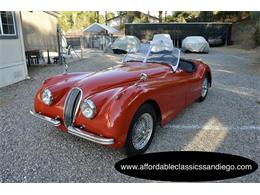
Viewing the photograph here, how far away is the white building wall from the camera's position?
6840mm

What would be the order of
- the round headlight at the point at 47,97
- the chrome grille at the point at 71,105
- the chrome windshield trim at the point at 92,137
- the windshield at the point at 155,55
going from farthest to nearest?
the windshield at the point at 155,55 < the round headlight at the point at 47,97 < the chrome grille at the point at 71,105 < the chrome windshield trim at the point at 92,137

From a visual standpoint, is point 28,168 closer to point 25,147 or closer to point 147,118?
point 25,147

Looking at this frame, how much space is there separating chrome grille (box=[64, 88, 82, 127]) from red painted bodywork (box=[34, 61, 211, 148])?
0.08 meters

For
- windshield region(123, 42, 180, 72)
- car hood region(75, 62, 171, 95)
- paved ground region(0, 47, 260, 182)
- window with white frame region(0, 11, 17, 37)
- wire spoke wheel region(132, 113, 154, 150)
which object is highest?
window with white frame region(0, 11, 17, 37)

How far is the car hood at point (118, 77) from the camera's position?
2969 mm

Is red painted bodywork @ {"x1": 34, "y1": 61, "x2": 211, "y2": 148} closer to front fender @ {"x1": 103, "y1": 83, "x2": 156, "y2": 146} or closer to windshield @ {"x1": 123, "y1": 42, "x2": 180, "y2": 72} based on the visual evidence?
front fender @ {"x1": 103, "y1": 83, "x2": 156, "y2": 146}

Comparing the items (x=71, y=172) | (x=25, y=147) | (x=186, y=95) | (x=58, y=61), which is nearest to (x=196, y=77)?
(x=186, y=95)

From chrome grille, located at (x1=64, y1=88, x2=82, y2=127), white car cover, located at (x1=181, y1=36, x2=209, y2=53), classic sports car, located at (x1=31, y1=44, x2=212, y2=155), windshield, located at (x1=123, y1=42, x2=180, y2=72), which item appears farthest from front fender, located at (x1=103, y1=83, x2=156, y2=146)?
white car cover, located at (x1=181, y1=36, x2=209, y2=53)

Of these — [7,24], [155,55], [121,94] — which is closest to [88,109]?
[121,94]

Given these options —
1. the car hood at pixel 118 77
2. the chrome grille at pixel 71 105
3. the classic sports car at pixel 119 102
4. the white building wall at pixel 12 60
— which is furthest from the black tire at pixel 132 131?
the white building wall at pixel 12 60

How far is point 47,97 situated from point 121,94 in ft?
3.94

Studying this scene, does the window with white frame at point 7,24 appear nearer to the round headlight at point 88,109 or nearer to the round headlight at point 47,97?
the round headlight at point 47,97

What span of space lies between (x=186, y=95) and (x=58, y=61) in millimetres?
9430

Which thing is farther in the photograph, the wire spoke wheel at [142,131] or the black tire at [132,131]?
the wire spoke wheel at [142,131]
